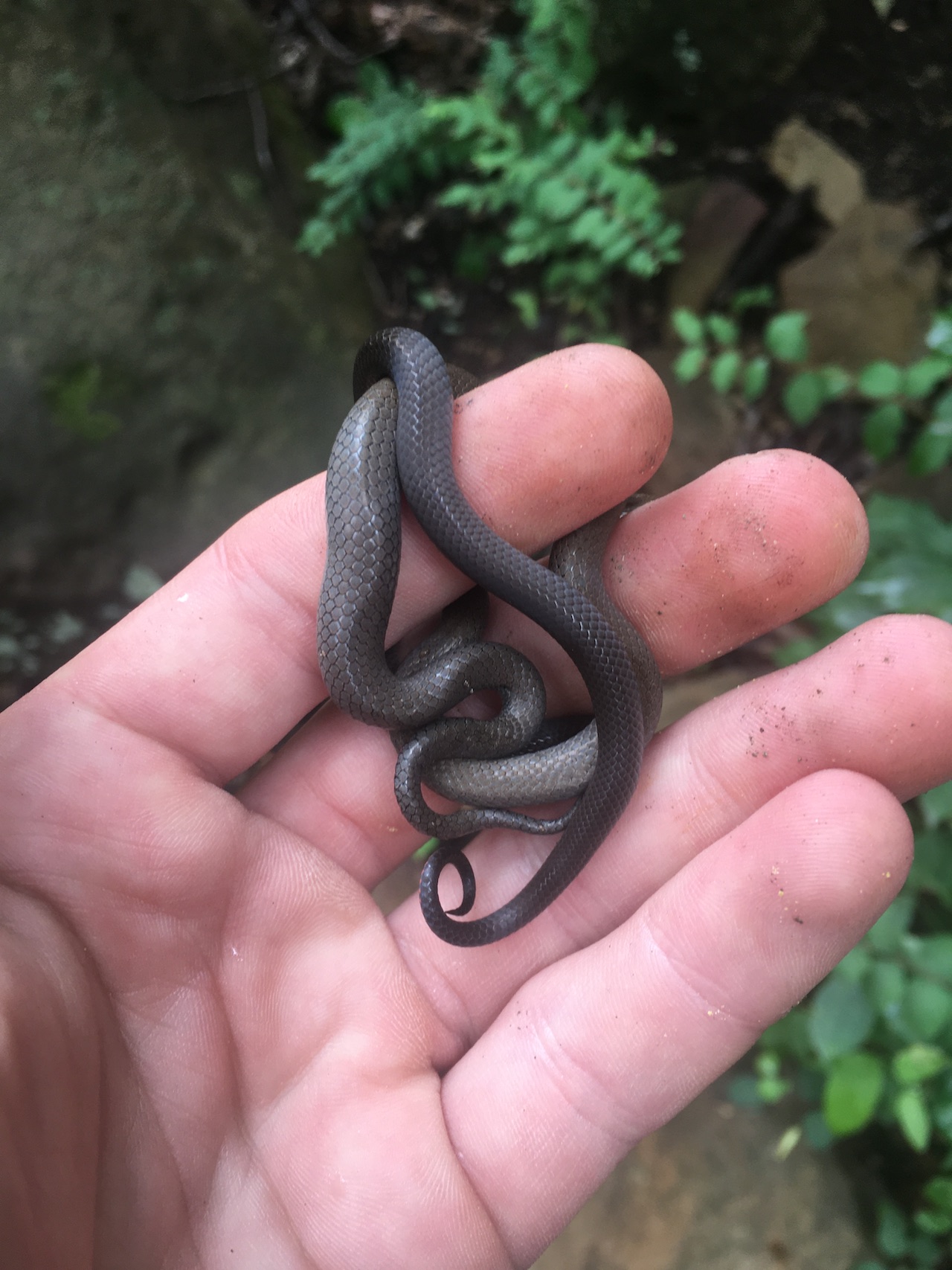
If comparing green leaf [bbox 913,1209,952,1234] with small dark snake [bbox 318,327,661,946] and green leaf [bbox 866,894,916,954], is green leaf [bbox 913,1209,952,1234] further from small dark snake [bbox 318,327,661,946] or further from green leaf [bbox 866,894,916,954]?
small dark snake [bbox 318,327,661,946]

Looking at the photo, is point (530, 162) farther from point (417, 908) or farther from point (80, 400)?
point (417, 908)

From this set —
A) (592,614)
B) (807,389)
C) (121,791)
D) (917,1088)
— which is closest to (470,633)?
(592,614)

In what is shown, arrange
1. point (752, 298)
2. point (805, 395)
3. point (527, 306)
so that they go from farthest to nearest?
point (527, 306) < point (752, 298) < point (805, 395)

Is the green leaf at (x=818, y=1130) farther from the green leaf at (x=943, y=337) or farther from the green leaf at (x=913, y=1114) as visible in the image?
the green leaf at (x=943, y=337)

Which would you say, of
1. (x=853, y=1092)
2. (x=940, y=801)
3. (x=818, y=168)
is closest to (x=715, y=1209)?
(x=853, y=1092)

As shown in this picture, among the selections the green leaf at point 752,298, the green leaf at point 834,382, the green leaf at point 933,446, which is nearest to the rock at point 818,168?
the green leaf at point 752,298

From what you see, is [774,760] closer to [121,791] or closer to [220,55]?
[121,791]
